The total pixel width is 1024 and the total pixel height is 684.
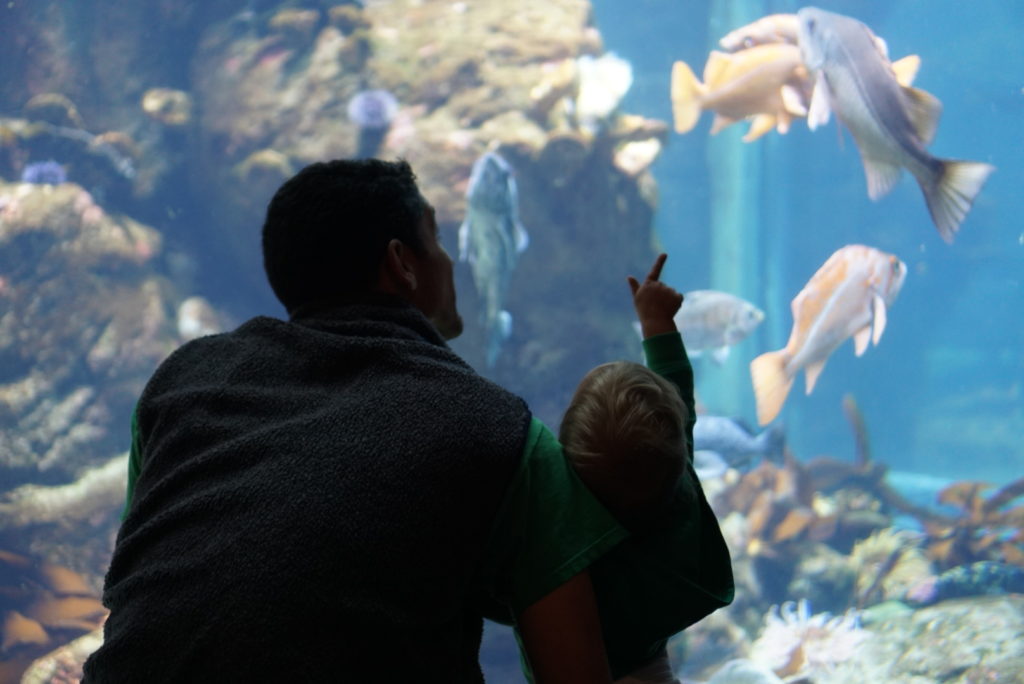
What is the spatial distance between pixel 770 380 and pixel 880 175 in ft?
4.95

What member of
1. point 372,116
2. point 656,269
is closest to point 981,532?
point 656,269

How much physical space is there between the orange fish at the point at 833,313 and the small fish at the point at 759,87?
90 centimetres

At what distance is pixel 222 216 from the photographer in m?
11.3

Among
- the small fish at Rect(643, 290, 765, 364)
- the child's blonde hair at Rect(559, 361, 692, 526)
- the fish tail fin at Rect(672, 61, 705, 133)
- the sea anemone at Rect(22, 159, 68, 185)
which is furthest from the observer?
the sea anemone at Rect(22, 159, 68, 185)

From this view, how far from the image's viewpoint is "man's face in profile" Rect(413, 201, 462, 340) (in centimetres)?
124

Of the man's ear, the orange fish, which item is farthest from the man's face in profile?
the orange fish

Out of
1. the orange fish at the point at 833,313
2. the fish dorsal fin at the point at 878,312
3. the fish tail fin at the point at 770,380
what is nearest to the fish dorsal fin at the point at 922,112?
the orange fish at the point at 833,313

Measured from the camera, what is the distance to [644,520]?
111 cm

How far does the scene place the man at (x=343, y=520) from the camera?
0.79m

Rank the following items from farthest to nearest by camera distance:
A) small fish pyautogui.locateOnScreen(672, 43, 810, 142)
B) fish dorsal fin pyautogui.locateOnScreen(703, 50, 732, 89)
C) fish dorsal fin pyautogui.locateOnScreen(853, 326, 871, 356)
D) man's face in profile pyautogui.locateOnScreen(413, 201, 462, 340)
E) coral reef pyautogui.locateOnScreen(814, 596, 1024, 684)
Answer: coral reef pyautogui.locateOnScreen(814, 596, 1024, 684) < fish dorsal fin pyautogui.locateOnScreen(703, 50, 732, 89) < fish dorsal fin pyautogui.locateOnScreen(853, 326, 871, 356) < small fish pyautogui.locateOnScreen(672, 43, 810, 142) < man's face in profile pyautogui.locateOnScreen(413, 201, 462, 340)

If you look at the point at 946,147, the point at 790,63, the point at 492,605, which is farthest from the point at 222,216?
the point at 946,147

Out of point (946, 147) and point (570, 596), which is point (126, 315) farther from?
point (946, 147)

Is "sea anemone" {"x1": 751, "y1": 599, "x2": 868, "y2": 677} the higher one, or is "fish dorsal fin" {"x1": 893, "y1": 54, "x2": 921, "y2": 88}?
"fish dorsal fin" {"x1": 893, "y1": 54, "x2": 921, "y2": 88}

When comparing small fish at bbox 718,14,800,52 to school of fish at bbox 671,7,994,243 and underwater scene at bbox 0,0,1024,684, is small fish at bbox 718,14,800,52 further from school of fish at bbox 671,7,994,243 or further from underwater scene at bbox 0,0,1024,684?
school of fish at bbox 671,7,994,243
